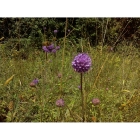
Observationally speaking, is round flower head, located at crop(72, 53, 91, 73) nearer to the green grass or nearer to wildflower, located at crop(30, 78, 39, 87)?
the green grass

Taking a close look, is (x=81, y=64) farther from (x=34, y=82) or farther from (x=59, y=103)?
(x=34, y=82)

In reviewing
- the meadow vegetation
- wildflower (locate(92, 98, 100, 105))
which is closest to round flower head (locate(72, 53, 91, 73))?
the meadow vegetation

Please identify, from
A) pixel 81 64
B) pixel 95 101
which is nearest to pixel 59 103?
pixel 95 101

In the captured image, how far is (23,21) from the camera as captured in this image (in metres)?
2.15

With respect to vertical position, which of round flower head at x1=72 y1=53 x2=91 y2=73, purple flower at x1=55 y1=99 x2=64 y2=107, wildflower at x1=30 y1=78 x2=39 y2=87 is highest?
round flower head at x1=72 y1=53 x2=91 y2=73

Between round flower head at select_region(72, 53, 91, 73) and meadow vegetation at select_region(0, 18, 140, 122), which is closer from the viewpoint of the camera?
round flower head at select_region(72, 53, 91, 73)

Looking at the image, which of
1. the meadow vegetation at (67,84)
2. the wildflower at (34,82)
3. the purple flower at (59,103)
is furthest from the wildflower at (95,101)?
the wildflower at (34,82)

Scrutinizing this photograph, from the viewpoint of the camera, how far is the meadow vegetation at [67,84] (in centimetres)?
193

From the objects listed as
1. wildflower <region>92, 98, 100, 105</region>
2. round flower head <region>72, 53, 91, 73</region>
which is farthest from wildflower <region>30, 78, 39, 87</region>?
round flower head <region>72, 53, 91, 73</region>

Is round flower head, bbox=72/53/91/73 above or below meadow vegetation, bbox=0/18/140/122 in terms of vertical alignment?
above

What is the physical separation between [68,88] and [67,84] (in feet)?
0.18

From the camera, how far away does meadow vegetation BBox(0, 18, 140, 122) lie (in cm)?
193

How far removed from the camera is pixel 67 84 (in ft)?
7.02
